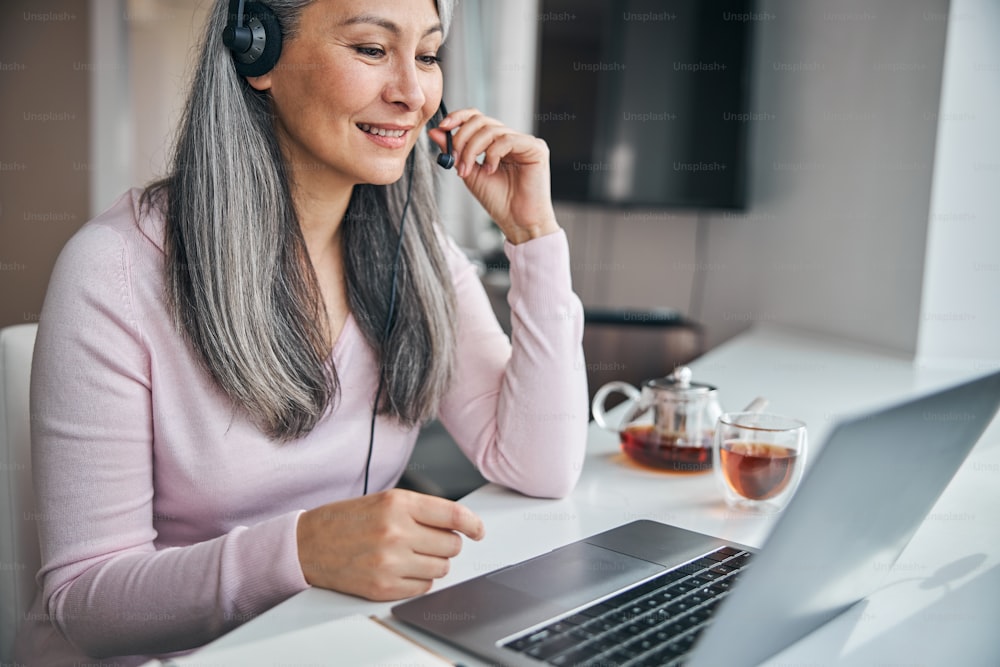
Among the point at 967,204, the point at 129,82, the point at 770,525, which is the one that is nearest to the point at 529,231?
the point at 770,525

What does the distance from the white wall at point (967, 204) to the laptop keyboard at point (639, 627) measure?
1.23 metres

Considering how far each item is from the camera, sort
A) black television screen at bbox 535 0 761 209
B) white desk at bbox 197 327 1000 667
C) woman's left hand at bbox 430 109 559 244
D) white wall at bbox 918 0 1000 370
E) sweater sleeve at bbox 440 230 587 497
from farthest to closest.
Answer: black television screen at bbox 535 0 761 209 → white wall at bbox 918 0 1000 370 → woman's left hand at bbox 430 109 559 244 → sweater sleeve at bbox 440 230 587 497 → white desk at bbox 197 327 1000 667

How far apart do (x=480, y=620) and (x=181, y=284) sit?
56 centimetres

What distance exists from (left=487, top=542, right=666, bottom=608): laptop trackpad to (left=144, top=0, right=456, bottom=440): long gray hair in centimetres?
39

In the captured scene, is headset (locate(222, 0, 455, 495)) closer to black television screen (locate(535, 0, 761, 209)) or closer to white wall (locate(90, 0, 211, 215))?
black television screen (locate(535, 0, 761, 209))

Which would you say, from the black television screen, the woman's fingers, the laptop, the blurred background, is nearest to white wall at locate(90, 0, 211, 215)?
the blurred background

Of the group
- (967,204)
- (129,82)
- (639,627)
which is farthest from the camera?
(129,82)

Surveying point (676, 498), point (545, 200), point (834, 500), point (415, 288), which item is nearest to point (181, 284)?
point (415, 288)

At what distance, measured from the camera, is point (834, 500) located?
0.61 m

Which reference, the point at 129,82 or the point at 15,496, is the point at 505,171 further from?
the point at 129,82

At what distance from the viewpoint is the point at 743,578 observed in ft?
1.86

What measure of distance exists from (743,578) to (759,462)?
48cm

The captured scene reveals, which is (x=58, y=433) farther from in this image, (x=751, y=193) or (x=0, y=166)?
(x=0, y=166)

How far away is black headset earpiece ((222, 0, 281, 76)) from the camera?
106cm
